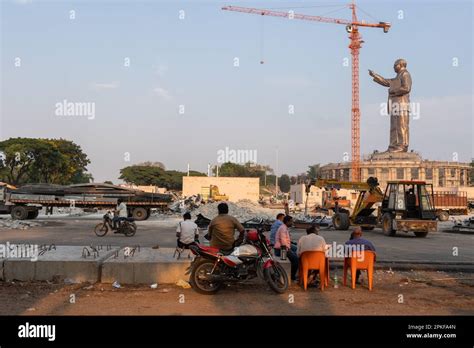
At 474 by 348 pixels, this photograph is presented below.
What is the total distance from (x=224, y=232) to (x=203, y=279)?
907 millimetres

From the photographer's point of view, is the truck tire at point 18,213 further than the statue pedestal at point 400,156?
No

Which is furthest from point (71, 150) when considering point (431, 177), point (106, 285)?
point (106, 285)

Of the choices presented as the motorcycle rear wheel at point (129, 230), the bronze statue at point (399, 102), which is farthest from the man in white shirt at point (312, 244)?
the bronze statue at point (399, 102)

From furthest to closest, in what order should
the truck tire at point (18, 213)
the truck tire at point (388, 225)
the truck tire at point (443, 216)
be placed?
1. the truck tire at point (443, 216)
2. the truck tire at point (18, 213)
3. the truck tire at point (388, 225)

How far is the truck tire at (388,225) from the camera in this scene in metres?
21.7

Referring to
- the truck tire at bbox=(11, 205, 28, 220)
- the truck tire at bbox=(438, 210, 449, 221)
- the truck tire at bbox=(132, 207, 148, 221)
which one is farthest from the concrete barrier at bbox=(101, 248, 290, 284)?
the truck tire at bbox=(438, 210, 449, 221)

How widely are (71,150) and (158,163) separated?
6778 cm

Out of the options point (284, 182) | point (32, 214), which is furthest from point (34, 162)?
point (284, 182)

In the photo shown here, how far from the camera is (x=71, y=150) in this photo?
7150cm

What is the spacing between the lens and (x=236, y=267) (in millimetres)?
8297

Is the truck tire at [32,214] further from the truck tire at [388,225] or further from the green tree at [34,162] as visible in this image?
the green tree at [34,162]

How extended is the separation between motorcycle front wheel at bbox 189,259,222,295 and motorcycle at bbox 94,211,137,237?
11.4m

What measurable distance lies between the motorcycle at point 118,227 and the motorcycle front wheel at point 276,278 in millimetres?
11688
